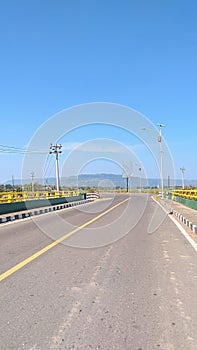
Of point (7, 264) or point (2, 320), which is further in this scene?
point (7, 264)

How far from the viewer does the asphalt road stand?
385 cm

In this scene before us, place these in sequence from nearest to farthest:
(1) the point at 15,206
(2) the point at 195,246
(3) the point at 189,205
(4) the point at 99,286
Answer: (4) the point at 99,286 < (2) the point at 195,246 < (1) the point at 15,206 < (3) the point at 189,205

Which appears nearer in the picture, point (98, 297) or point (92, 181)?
point (98, 297)

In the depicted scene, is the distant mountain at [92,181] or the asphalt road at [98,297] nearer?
the asphalt road at [98,297]

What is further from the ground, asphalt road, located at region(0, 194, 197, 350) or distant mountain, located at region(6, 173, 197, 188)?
distant mountain, located at region(6, 173, 197, 188)

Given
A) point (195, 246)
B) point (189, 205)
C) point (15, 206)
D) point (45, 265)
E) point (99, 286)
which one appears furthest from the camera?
point (189, 205)

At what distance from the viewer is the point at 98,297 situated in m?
5.25

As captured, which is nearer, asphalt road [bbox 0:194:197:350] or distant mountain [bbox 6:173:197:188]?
asphalt road [bbox 0:194:197:350]

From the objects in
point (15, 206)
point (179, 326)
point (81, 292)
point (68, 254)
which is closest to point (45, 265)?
point (68, 254)

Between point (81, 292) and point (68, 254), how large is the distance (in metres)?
3.17

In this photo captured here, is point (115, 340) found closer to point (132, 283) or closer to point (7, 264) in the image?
point (132, 283)

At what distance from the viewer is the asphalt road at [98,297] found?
3.85 metres

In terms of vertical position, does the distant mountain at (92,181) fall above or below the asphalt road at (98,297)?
above

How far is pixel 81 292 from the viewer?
548 centimetres
